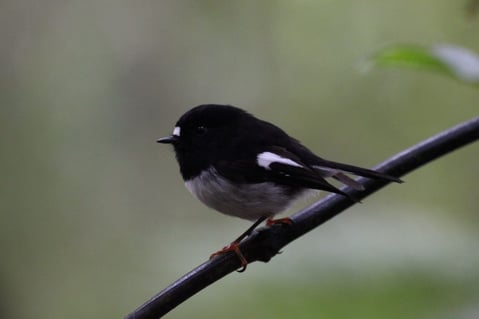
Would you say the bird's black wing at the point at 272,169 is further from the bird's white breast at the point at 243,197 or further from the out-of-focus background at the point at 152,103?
the out-of-focus background at the point at 152,103

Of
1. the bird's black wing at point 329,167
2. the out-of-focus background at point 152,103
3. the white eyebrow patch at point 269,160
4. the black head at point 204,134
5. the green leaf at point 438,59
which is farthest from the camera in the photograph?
the out-of-focus background at point 152,103

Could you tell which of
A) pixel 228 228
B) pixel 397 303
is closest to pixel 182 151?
pixel 228 228

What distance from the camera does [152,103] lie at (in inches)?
198

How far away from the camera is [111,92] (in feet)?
16.7

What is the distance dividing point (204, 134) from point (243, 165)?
0.26 metres

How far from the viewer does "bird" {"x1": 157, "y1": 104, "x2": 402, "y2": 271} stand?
2.21 metres

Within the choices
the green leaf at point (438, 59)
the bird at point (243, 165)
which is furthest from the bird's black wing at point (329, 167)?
the green leaf at point (438, 59)

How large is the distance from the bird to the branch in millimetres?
488

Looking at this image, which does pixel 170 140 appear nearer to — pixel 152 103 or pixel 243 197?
pixel 243 197

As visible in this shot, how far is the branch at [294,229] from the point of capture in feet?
4.01

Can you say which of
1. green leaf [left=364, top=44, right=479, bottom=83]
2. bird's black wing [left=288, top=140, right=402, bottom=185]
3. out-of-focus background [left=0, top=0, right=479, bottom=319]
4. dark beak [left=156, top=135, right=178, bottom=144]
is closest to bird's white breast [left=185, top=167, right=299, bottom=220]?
bird's black wing [left=288, top=140, right=402, bottom=185]

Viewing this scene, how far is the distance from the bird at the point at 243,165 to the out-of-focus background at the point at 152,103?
71.6 inches

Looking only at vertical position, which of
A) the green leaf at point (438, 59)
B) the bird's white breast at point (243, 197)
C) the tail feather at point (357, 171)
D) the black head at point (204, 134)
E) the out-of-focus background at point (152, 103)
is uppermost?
the out-of-focus background at point (152, 103)

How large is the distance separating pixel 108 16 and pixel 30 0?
548 millimetres
